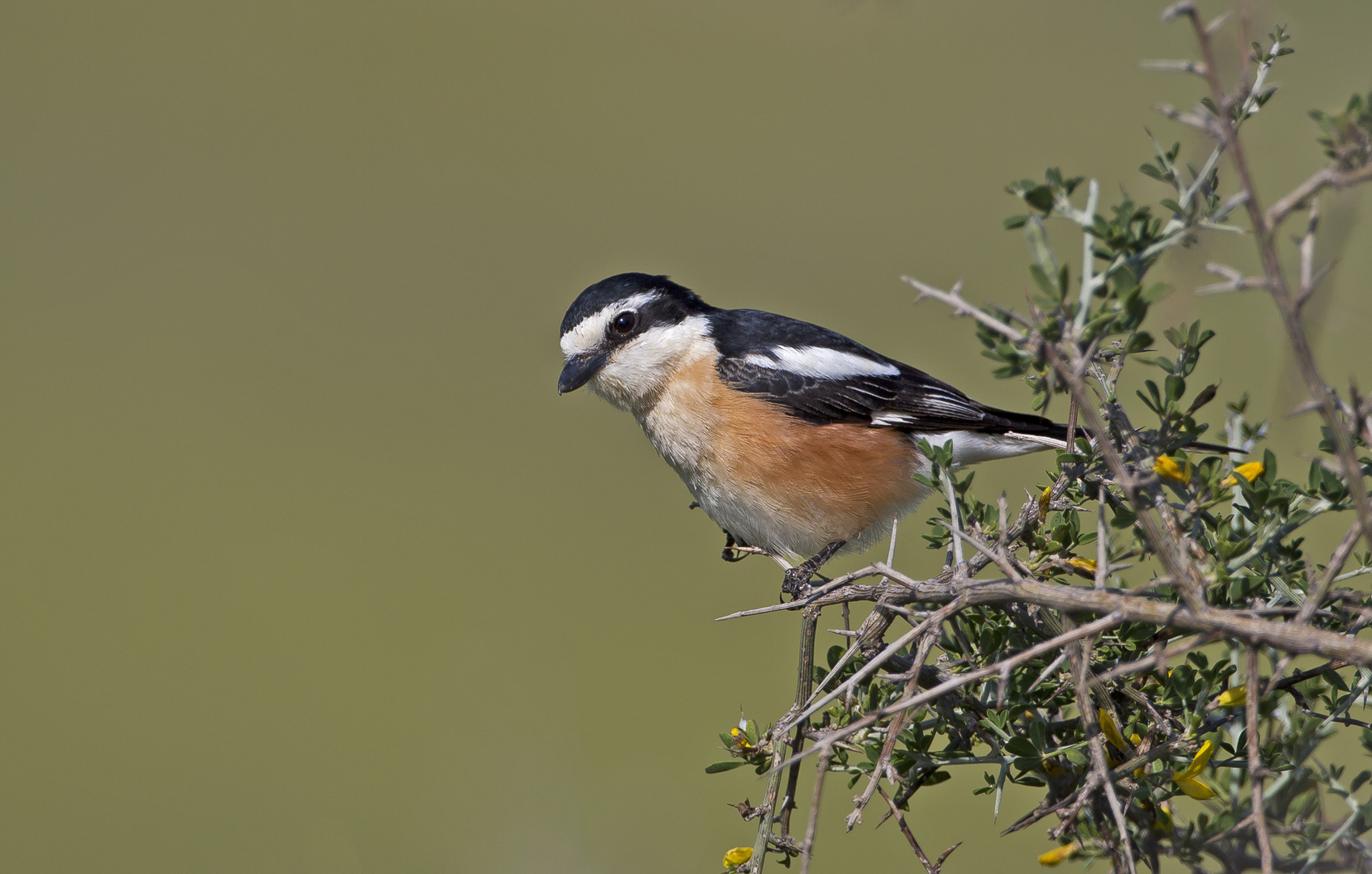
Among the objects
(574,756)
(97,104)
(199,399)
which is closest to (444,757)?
(574,756)

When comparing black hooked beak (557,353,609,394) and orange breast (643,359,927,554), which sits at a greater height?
black hooked beak (557,353,609,394)

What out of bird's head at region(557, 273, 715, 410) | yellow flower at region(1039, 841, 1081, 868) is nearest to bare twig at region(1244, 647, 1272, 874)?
yellow flower at region(1039, 841, 1081, 868)

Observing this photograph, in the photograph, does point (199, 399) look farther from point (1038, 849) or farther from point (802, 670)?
point (802, 670)

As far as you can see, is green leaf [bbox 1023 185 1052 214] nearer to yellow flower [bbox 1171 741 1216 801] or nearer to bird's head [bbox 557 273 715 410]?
yellow flower [bbox 1171 741 1216 801]

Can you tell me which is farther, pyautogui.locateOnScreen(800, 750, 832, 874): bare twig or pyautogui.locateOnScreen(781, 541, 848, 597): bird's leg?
pyautogui.locateOnScreen(781, 541, 848, 597): bird's leg

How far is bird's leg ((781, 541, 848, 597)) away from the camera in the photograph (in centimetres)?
383

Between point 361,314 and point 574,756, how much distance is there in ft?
48.0

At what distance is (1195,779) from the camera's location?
1694 millimetres

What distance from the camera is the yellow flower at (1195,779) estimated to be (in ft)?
5.46

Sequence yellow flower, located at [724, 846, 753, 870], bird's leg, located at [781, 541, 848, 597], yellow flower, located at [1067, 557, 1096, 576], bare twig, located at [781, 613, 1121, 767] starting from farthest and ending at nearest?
bird's leg, located at [781, 541, 848, 597]
yellow flower, located at [1067, 557, 1096, 576]
yellow flower, located at [724, 846, 753, 870]
bare twig, located at [781, 613, 1121, 767]

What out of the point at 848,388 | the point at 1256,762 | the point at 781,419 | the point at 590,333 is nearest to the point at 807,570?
the point at 781,419

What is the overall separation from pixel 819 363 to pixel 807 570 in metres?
0.86

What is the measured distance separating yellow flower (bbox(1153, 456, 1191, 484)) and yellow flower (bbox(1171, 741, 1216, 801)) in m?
0.43

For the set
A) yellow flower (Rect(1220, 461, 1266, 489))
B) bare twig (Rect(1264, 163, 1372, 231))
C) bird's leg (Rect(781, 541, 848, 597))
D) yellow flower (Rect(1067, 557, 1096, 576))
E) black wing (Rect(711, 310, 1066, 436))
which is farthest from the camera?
black wing (Rect(711, 310, 1066, 436))
